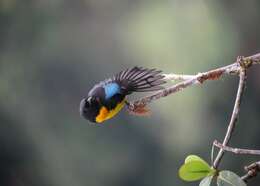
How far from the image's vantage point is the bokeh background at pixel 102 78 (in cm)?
402

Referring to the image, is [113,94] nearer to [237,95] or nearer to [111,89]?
[111,89]

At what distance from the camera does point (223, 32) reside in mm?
4273

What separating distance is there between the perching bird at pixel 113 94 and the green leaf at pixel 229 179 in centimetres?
37

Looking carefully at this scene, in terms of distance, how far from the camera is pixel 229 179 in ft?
2.36

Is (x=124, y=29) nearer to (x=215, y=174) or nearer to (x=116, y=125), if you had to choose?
(x=116, y=125)

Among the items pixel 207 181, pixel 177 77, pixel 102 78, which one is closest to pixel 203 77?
pixel 177 77

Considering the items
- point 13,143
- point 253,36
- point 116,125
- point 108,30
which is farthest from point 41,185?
point 253,36

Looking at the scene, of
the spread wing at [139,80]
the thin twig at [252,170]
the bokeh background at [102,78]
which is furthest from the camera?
the bokeh background at [102,78]

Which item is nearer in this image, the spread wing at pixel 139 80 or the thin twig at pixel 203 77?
the thin twig at pixel 203 77

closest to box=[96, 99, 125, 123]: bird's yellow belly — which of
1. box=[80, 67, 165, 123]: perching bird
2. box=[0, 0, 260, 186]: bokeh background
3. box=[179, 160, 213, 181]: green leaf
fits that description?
box=[80, 67, 165, 123]: perching bird

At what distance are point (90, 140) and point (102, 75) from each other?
427 millimetres

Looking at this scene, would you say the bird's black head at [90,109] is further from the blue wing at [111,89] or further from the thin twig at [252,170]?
the thin twig at [252,170]

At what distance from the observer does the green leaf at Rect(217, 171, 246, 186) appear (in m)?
0.71

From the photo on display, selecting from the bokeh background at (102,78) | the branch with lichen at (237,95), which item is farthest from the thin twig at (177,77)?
the bokeh background at (102,78)
